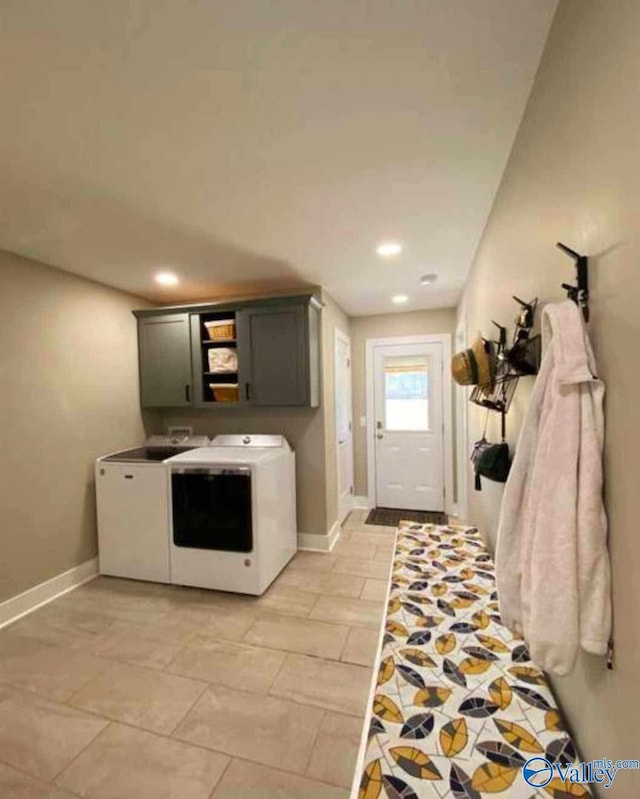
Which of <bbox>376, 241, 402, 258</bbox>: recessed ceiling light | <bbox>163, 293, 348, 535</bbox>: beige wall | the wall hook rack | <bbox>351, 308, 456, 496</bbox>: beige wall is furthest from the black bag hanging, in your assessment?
<bbox>351, 308, 456, 496</bbox>: beige wall

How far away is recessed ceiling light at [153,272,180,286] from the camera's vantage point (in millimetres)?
2908

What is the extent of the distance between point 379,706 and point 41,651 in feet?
6.78

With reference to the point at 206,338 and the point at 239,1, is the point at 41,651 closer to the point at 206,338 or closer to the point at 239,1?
the point at 206,338

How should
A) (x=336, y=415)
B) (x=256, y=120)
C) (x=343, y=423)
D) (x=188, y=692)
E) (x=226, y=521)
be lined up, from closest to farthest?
1. (x=256, y=120)
2. (x=188, y=692)
3. (x=226, y=521)
4. (x=336, y=415)
5. (x=343, y=423)

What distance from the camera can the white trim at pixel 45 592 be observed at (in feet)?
7.72

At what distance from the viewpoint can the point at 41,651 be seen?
2061 millimetres

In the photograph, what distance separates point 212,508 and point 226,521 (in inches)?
5.8

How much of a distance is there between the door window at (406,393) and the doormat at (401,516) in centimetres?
99

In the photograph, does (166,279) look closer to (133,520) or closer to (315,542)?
(133,520)

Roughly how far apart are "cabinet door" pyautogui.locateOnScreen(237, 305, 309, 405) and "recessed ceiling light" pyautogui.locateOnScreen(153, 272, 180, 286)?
0.60 meters

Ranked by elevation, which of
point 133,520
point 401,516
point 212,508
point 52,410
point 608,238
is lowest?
point 401,516

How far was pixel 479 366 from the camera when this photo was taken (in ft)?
6.09

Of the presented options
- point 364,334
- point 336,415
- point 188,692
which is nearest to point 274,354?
point 336,415

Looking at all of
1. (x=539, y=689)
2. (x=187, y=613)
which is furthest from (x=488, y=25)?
(x=187, y=613)
